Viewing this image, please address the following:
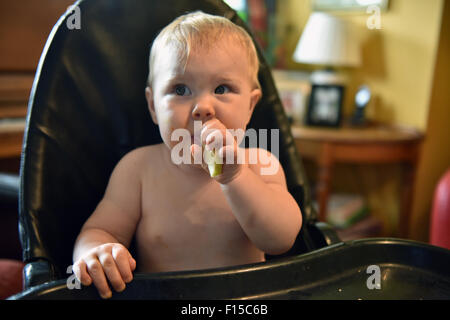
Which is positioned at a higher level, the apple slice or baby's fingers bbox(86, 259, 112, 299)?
the apple slice

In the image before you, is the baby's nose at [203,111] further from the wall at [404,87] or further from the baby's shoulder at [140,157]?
the wall at [404,87]

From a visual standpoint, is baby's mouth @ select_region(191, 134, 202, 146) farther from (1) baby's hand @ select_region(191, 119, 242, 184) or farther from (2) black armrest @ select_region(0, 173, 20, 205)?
(2) black armrest @ select_region(0, 173, 20, 205)

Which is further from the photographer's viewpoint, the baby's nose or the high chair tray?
the baby's nose

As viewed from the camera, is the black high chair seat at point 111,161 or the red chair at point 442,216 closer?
the black high chair seat at point 111,161

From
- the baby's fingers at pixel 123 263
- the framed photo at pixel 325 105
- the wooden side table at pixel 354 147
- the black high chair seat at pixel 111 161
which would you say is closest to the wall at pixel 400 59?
the wooden side table at pixel 354 147

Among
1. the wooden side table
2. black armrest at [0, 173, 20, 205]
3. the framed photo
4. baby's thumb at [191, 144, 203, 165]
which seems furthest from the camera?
the framed photo

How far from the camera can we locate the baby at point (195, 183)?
612 mm

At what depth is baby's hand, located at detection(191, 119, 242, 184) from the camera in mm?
556

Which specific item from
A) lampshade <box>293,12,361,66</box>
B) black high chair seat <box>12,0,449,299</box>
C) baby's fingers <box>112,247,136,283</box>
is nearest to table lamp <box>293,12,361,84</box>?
lampshade <box>293,12,361,66</box>

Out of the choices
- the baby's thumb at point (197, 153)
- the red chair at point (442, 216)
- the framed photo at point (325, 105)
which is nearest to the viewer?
the baby's thumb at point (197, 153)

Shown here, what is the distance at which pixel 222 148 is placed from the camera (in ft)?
1.82

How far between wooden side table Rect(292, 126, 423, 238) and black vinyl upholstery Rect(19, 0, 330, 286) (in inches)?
34.3

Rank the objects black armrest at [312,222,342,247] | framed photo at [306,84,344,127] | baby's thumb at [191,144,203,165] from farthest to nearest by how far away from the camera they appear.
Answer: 1. framed photo at [306,84,344,127]
2. black armrest at [312,222,342,247]
3. baby's thumb at [191,144,203,165]

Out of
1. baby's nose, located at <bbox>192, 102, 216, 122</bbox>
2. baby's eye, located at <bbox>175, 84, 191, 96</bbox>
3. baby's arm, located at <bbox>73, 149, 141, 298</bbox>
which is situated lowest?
baby's arm, located at <bbox>73, 149, 141, 298</bbox>
